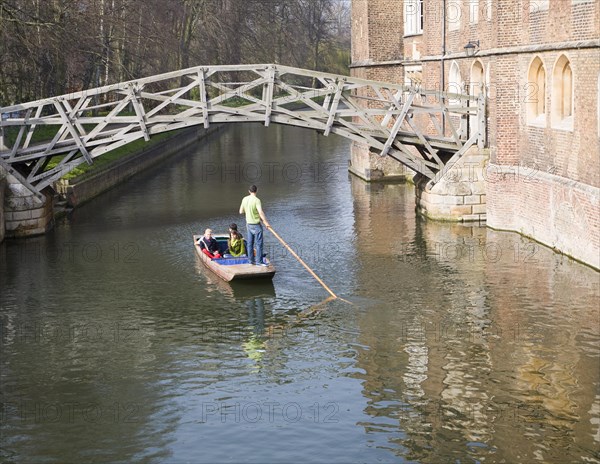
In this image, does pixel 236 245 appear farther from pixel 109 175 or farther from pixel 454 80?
pixel 109 175

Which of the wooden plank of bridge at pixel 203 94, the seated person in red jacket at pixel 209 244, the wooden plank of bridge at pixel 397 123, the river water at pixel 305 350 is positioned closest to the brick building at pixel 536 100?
the river water at pixel 305 350

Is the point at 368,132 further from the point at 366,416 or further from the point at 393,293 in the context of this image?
the point at 366,416

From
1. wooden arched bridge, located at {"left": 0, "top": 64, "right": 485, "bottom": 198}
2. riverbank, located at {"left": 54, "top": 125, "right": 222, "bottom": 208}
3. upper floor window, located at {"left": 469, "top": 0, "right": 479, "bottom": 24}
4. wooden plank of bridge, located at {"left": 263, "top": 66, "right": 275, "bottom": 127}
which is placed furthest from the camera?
riverbank, located at {"left": 54, "top": 125, "right": 222, "bottom": 208}

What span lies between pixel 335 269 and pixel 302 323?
3732 millimetres

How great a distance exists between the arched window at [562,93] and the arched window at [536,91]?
0.85 m

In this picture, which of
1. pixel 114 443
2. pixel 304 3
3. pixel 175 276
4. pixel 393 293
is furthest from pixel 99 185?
pixel 304 3

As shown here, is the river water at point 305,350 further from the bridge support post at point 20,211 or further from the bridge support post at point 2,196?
the bridge support post at point 2,196

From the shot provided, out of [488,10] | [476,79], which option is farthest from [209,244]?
[476,79]

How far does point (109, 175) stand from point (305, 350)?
19646 mm

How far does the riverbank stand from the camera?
28.6 meters

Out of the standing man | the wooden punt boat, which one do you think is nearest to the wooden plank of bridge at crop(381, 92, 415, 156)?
the standing man

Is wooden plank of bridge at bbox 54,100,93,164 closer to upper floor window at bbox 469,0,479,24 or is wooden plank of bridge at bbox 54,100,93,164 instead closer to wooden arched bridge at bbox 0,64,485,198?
wooden arched bridge at bbox 0,64,485,198

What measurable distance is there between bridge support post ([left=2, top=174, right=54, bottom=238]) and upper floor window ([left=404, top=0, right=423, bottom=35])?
13.2m

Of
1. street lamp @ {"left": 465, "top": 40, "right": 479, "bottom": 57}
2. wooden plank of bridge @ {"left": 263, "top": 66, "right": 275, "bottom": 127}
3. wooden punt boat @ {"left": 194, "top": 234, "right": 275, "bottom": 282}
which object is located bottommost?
wooden punt boat @ {"left": 194, "top": 234, "right": 275, "bottom": 282}
